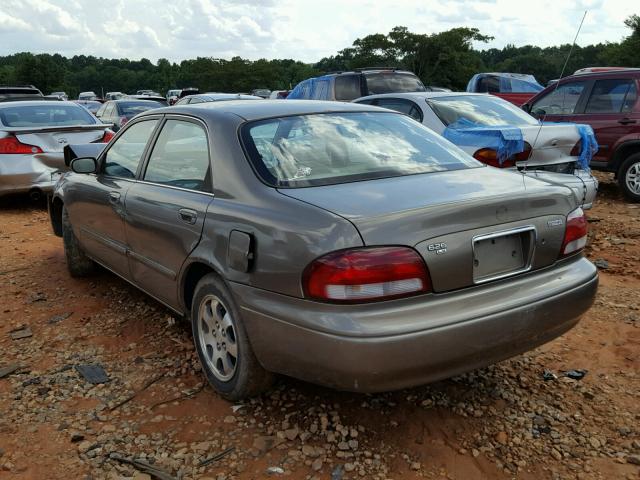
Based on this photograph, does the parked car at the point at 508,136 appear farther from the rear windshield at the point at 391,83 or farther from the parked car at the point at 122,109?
the parked car at the point at 122,109

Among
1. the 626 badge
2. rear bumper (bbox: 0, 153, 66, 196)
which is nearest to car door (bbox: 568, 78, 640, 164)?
the 626 badge

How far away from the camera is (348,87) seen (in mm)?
11820

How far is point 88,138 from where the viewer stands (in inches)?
337

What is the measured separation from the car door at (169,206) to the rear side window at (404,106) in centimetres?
406

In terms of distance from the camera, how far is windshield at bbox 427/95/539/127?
7.06m

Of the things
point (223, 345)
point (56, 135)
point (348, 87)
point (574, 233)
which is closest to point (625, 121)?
point (348, 87)

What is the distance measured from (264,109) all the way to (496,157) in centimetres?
320

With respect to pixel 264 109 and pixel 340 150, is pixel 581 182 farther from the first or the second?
pixel 264 109

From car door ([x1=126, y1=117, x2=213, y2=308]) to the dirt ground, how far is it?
22.0 inches

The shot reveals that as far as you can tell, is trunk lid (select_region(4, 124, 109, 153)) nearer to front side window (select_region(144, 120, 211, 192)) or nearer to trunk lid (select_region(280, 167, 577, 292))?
front side window (select_region(144, 120, 211, 192))

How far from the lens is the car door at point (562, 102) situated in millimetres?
9055

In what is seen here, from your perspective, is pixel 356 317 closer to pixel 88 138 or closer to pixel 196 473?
pixel 196 473

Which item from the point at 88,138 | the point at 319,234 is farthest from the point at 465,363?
the point at 88,138

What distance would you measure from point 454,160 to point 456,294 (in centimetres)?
116
